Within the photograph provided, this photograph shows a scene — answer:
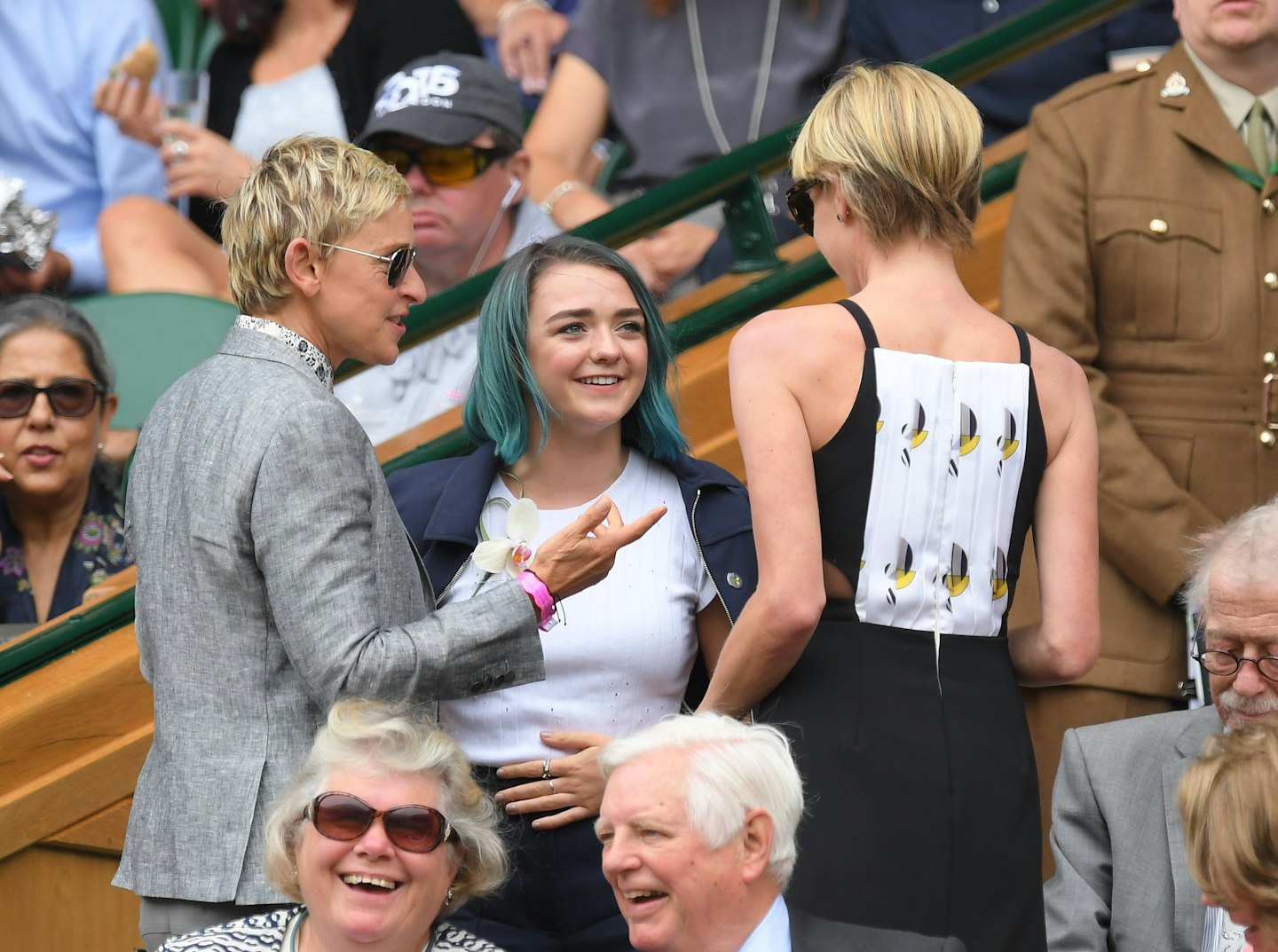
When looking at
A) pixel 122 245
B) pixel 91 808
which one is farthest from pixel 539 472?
pixel 122 245

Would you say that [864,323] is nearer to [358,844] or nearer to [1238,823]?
[1238,823]

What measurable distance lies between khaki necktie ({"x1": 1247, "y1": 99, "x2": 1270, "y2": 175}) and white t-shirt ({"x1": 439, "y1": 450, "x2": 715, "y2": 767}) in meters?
1.70

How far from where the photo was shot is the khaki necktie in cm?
402

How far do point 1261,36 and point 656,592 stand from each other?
1.86 m

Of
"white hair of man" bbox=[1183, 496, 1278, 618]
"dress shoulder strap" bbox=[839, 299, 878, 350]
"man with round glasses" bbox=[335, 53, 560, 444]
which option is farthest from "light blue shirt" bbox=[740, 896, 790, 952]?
"man with round glasses" bbox=[335, 53, 560, 444]

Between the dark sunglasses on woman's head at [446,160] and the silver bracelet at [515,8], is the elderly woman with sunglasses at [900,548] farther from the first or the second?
the silver bracelet at [515,8]

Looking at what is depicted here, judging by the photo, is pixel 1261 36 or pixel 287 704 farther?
pixel 1261 36

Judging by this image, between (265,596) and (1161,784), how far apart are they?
1513 millimetres

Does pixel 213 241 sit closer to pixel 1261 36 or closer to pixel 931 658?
pixel 1261 36

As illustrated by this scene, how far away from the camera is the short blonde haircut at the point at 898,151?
9.21ft

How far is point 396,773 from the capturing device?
2707 millimetres

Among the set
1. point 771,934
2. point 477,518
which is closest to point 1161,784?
point 771,934

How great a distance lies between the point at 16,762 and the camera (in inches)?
145

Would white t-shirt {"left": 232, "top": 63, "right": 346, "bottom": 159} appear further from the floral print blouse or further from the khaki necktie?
the khaki necktie
